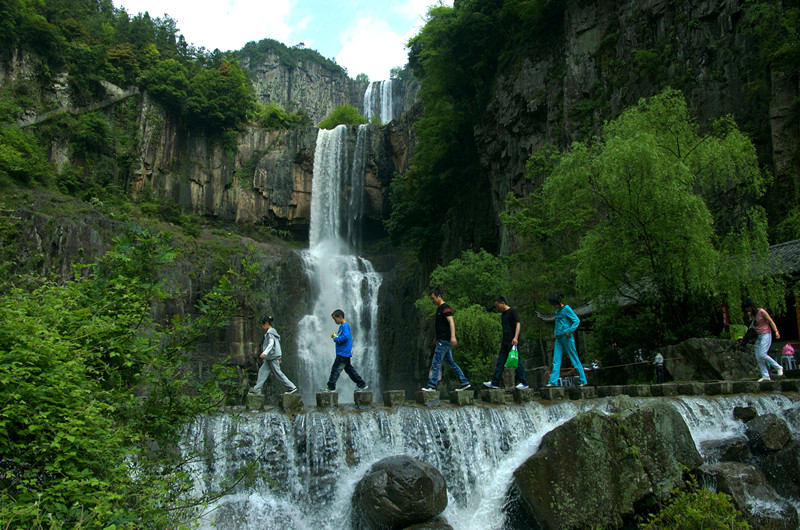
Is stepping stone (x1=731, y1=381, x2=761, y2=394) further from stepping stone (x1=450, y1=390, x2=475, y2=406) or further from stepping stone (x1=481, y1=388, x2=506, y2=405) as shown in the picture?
stepping stone (x1=450, y1=390, x2=475, y2=406)

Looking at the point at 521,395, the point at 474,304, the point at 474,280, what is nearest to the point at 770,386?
the point at 521,395

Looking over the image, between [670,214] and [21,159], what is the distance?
29.8 m

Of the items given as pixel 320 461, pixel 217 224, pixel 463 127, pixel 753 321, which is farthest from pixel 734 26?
pixel 217 224

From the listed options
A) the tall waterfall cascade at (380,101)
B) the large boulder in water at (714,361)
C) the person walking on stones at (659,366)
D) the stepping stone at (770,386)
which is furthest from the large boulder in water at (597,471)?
the tall waterfall cascade at (380,101)

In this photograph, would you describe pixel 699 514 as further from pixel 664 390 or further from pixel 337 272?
pixel 337 272

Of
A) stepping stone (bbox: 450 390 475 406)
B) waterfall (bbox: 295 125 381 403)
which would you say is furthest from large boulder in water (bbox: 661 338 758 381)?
waterfall (bbox: 295 125 381 403)

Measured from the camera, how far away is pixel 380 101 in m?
67.9

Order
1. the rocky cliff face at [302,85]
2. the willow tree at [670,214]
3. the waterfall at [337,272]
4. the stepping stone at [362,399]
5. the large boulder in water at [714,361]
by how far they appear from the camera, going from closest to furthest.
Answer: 1. the stepping stone at [362,399]
2. the large boulder in water at [714,361]
3. the willow tree at [670,214]
4. the waterfall at [337,272]
5. the rocky cliff face at [302,85]

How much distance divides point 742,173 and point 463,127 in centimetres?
1802

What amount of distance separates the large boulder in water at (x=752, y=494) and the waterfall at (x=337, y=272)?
20.4m

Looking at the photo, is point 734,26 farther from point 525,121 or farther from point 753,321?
point 753,321

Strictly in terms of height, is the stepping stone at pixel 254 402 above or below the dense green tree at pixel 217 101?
below

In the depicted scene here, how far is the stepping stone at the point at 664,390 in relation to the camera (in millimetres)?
10055

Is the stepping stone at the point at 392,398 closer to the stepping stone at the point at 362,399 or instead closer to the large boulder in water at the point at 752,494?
the stepping stone at the point at 362,399
